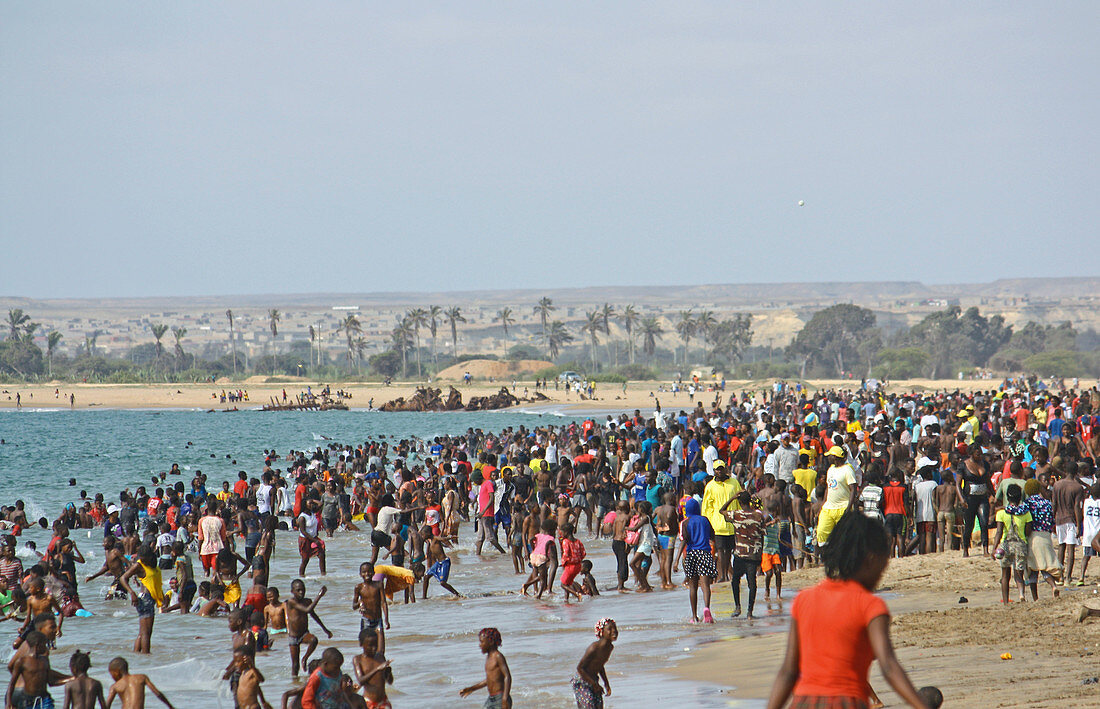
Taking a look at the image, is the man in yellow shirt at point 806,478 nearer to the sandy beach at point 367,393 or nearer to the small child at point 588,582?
the small child at point 588,582

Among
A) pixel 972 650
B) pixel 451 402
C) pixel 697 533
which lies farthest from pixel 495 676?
pixel 451 402

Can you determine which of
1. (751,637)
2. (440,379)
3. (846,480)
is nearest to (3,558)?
(751,637)

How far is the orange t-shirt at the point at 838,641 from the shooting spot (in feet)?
13.7

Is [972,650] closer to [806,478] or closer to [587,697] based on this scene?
[587,697]

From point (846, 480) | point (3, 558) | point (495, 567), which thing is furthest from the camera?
point (495, 567)

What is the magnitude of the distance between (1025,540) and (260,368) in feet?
453

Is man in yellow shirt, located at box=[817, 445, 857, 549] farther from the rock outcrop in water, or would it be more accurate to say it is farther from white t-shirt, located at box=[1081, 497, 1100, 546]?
the rock outcrop in water

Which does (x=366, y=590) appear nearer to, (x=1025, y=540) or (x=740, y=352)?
(x=1025, y=540)

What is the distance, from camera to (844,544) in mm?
4301

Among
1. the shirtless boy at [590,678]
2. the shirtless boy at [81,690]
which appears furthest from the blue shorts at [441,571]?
the shirtless boy at [590,678]

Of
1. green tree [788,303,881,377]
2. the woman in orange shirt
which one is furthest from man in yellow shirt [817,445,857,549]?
green tree [788,303,881,377]

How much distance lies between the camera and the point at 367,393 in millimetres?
94375

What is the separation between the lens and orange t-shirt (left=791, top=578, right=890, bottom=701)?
4.19 metres

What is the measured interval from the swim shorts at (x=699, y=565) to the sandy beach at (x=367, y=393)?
56071 mm
